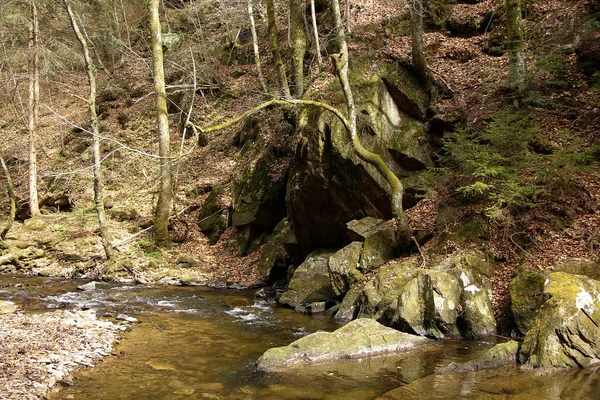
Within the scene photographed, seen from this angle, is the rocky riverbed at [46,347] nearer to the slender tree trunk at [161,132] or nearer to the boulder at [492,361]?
the boulder at [492,361]

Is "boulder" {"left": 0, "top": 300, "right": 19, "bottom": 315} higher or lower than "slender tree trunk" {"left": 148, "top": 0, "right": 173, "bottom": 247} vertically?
lower

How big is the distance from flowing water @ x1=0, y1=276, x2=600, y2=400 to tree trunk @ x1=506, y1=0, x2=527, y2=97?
760cm

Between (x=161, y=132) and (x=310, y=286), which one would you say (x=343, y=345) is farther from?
(x=161, y=132)

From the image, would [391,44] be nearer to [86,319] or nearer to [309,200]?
[309,200]

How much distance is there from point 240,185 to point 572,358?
13.0 m

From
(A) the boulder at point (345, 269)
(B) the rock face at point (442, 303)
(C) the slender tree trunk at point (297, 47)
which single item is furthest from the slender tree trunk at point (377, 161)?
(C) the slender tree trunk at point (297, 47)

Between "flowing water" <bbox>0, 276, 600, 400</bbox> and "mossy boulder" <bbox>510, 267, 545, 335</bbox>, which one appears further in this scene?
"mossy boulder" <bbox>510, 267, 545, 335</bbox>

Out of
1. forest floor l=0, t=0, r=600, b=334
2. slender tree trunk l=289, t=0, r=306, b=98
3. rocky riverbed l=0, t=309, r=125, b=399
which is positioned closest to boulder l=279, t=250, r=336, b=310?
forest floor l=0, t=0, r=600, b=334

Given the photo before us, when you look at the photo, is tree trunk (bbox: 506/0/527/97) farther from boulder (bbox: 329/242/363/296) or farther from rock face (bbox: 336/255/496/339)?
boulder (bbox: 329/242/363/296)

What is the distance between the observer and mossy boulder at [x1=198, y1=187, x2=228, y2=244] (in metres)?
17.0

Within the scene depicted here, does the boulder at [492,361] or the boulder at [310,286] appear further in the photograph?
the boulder at [310,286]

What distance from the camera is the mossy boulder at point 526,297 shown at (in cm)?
737

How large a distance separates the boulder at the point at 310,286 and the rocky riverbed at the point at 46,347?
4.30m

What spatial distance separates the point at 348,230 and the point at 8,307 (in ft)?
26.6
